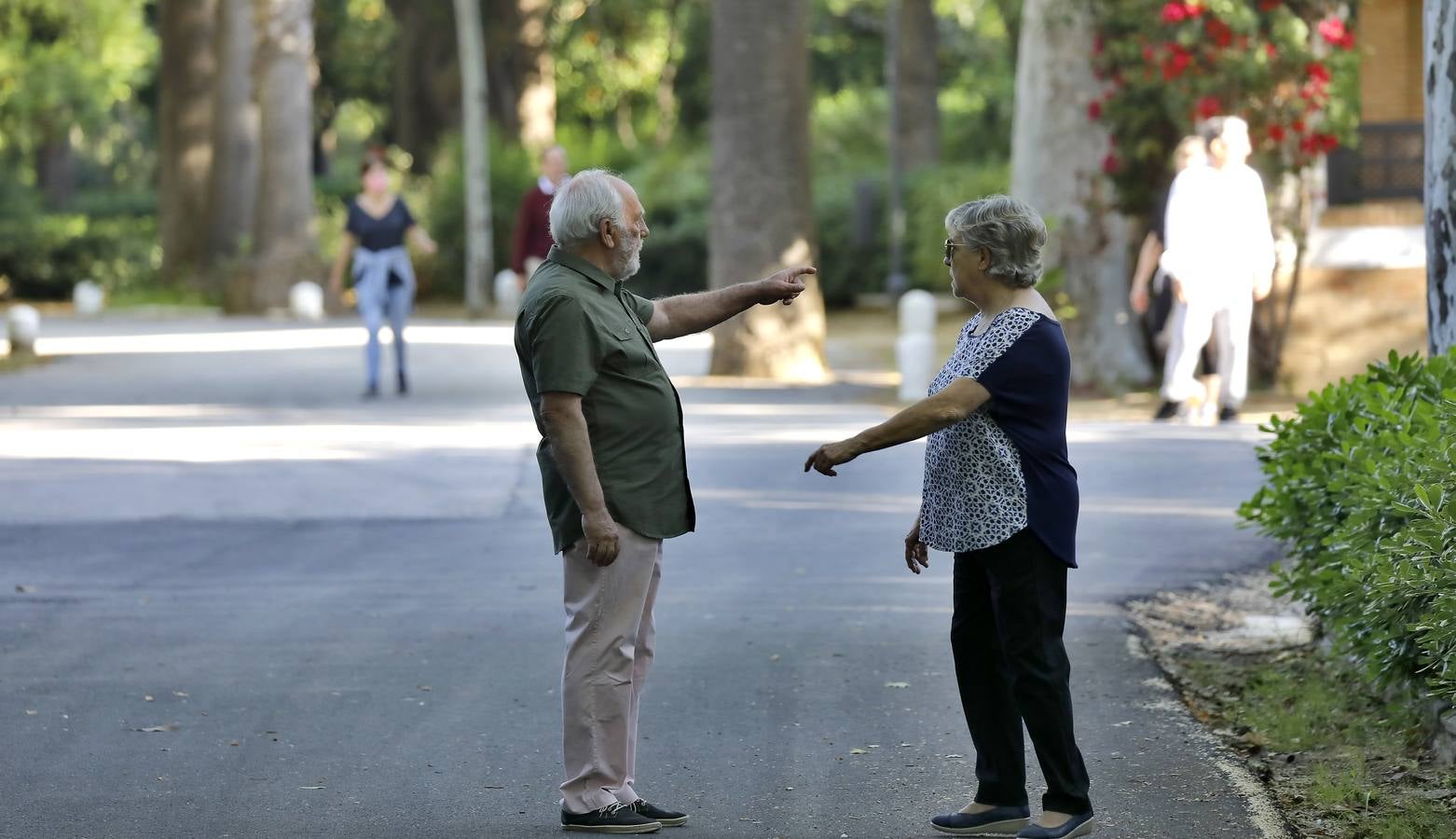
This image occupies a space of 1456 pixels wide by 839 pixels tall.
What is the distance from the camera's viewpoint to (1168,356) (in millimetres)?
13609

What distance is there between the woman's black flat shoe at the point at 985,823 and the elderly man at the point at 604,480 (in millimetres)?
685

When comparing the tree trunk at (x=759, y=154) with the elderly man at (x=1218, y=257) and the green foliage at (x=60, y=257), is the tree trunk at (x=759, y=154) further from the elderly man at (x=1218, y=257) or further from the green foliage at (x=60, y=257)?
the green foliage at (x=60, y=257)

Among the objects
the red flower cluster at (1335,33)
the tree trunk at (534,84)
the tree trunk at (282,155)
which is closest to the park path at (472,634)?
the red flower cluster at (1335,33)

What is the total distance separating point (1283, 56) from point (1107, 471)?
5.48 meters

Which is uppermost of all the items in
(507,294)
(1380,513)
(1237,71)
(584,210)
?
(1237,71)

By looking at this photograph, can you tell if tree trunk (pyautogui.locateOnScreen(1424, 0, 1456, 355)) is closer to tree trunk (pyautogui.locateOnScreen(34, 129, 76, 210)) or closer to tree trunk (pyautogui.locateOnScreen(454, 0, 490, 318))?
tree trunk (pyautogui.locateOnScreen(454, 0, 490, 318))

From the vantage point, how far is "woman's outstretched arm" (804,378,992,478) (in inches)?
188

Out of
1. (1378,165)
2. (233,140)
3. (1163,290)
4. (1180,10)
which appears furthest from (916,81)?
(1163,290)

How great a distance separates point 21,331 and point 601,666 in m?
19.3

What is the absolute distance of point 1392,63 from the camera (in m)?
20.6

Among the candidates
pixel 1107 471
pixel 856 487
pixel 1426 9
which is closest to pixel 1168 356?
pixel 1107 471

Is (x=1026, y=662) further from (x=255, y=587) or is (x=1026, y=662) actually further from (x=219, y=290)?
(x=219, y=290)

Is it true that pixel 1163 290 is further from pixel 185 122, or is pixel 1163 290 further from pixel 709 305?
pixel 185 122

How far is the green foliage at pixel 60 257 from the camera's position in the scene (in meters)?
40.0
